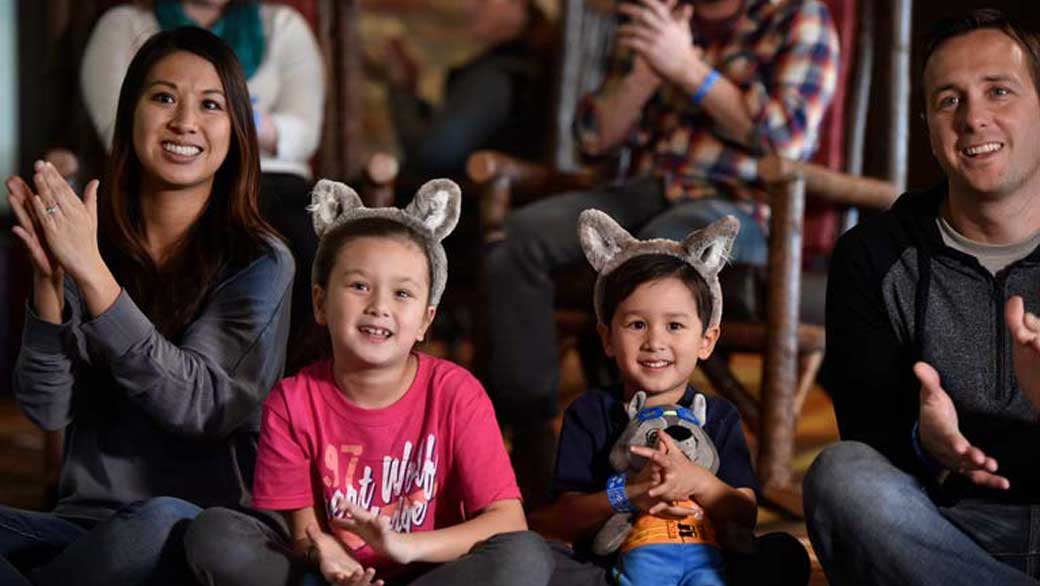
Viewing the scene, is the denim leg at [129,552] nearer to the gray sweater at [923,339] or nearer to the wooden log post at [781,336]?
the gray sweater at [923,339]

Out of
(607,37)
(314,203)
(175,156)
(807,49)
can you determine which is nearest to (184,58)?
(175,156)

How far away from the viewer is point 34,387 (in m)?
1.56

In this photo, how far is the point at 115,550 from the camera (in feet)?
4.84

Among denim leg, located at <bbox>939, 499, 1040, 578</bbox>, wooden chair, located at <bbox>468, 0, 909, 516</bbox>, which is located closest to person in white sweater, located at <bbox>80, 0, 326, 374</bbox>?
wooden chair, located at <bbox>468, 0, 909, 516</bbox>

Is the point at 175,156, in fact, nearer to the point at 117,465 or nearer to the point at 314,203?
the point at 314,203

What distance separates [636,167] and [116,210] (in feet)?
3.43

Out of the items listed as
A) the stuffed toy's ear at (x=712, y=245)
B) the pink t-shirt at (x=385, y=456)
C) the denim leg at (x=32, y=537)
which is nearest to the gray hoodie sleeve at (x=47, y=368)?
the denim leg at (x=32, y=537)

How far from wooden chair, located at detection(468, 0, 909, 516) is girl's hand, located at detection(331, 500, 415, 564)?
39.1 inches

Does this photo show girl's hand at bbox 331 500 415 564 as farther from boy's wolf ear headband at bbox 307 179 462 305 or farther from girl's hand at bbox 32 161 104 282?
girl's hand at bbox 32 161 104 282

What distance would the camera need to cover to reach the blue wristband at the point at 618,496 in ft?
4.83

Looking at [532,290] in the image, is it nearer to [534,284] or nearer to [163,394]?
[534,284]

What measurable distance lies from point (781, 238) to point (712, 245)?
69 centimetres

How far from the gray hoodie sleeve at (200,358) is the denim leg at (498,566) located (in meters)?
0.34

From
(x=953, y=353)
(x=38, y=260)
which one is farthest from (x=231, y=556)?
(x=953, y=353)
